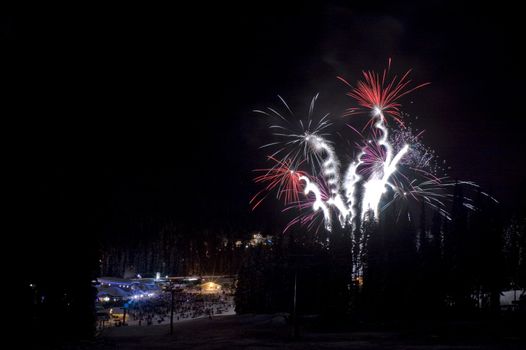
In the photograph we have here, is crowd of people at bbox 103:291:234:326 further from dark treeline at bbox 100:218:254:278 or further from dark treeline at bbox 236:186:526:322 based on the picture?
dark treeline at bbox 100:218:254:278

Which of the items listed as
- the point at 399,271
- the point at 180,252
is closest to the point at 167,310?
the point at 399,271

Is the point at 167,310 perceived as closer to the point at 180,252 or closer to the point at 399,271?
the point at 399,271

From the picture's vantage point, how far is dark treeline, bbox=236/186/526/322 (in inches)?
1629

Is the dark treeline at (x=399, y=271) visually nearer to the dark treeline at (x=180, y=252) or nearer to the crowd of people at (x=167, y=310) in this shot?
the crowd of people at (x=167, y=310)

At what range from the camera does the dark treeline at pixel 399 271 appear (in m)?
41.4

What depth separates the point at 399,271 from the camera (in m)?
43.0

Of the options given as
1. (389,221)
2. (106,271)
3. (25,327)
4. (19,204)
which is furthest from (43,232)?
(106,271)

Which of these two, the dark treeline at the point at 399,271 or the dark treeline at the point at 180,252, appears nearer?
the dark treeline at the point at 399,271

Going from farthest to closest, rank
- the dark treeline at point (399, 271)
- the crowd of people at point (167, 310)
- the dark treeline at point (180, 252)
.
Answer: the dark treeline at point (180, 252) < the crowd of people at point (167, 310) < the dark treeline at point (399, 271)

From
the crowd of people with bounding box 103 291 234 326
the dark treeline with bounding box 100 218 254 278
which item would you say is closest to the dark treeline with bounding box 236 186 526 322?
the crowd of people with bounding box 103 291 234 326

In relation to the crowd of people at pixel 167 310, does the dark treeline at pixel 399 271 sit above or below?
above

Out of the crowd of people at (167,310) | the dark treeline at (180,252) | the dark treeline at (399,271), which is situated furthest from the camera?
the dark treeline at (180,252)

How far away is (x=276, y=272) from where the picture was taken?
1998 inches

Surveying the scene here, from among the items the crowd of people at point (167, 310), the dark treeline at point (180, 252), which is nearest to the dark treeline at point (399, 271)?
the crowd of people at point (167, 310)
